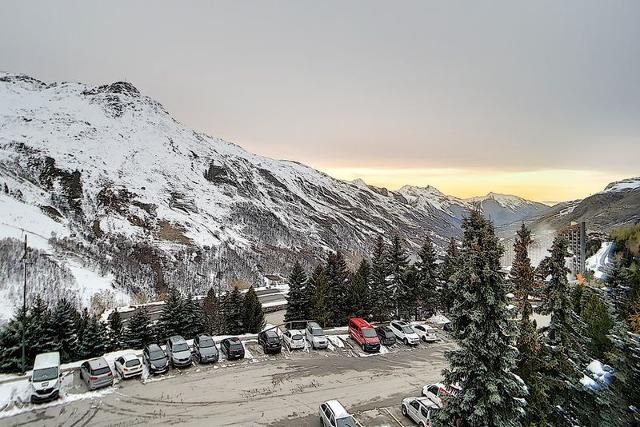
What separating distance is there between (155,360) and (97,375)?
3.59 meters

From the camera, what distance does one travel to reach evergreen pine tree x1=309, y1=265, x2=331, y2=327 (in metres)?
41.6

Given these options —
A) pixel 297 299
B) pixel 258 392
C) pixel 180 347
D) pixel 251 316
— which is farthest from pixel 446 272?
pixel 180 347

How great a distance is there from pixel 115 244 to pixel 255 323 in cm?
14216

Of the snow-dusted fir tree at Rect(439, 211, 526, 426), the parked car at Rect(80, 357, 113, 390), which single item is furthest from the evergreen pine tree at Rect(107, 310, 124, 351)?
the snow-dusted fir tree at Rect(439, 211, 526, 426)

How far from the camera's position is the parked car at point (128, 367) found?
25.2 m

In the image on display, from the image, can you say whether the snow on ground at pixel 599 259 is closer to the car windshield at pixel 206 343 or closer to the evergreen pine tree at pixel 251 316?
the evergreen pine tree at pixel 251 316

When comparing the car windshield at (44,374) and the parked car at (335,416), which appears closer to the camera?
the parked car at (335,416)

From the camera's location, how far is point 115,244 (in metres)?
164

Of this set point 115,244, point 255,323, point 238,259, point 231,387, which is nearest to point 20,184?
point 115,244

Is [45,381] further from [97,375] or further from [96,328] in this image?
[96,328]

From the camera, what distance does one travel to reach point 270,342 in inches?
1210

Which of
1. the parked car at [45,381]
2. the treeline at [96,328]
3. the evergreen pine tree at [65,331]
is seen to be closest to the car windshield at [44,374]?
the parked car at [45,381]

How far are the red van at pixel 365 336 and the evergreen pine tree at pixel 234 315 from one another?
15.4 meters

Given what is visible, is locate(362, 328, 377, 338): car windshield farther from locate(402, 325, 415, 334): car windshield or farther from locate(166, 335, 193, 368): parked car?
locate(166, 335, 193, 368): parked car
